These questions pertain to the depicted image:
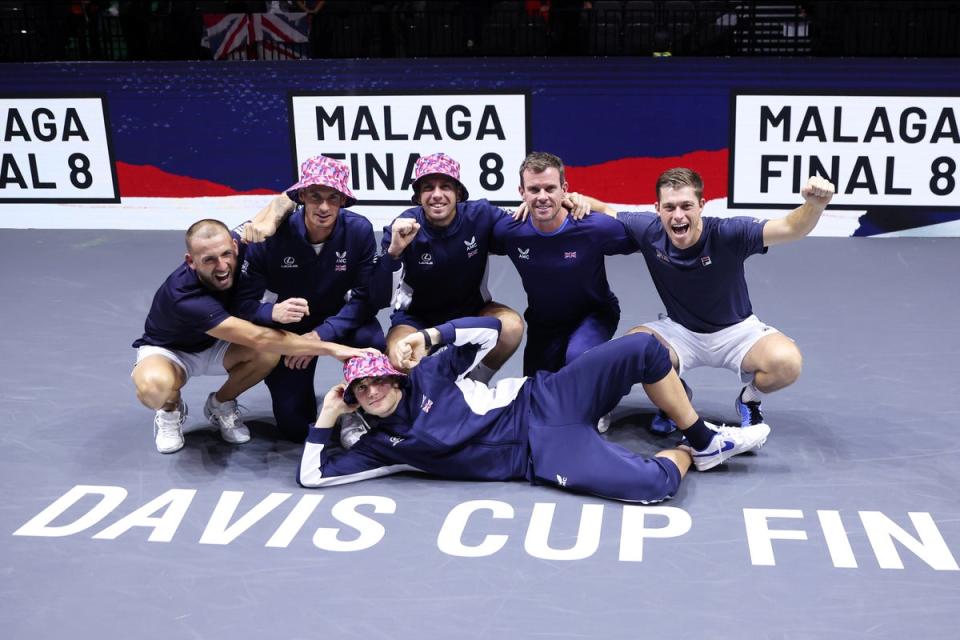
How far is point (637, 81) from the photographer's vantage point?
10320 millimetres

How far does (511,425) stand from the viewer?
5.39m

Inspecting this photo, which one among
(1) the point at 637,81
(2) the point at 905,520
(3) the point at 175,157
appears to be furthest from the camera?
(3) the point at 175,157

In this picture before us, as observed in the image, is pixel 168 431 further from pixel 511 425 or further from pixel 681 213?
pixel 681 213

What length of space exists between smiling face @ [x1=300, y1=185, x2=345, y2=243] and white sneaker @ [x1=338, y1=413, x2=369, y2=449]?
1021mm

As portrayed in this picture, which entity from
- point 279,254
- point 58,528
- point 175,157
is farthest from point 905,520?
point 175,157

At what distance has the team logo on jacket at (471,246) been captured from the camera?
20.4 ft

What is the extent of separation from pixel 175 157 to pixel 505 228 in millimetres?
6004

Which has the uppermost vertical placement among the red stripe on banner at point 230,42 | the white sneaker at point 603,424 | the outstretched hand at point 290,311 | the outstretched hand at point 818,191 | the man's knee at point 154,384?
the red stripe on banner at point 230,42

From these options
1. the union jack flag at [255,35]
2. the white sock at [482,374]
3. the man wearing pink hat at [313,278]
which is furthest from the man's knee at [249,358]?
the union jack flag at [255,35]

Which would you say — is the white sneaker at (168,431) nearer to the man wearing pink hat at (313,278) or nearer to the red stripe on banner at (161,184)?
the man wearing pink hat at (313,278)

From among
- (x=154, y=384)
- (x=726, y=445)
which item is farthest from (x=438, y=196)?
(x=726, y=445)

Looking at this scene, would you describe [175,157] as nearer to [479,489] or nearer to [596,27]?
[596,27]

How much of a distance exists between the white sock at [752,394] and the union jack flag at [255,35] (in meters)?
6.94

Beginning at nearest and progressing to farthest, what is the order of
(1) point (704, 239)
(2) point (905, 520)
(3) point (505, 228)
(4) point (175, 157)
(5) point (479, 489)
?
1. (2) point (905, 520)
2. (5) point (479, 489)
3. (1) point (704, 239)
4. (3) point (505, 228)
5. (4) point (175, 157)
